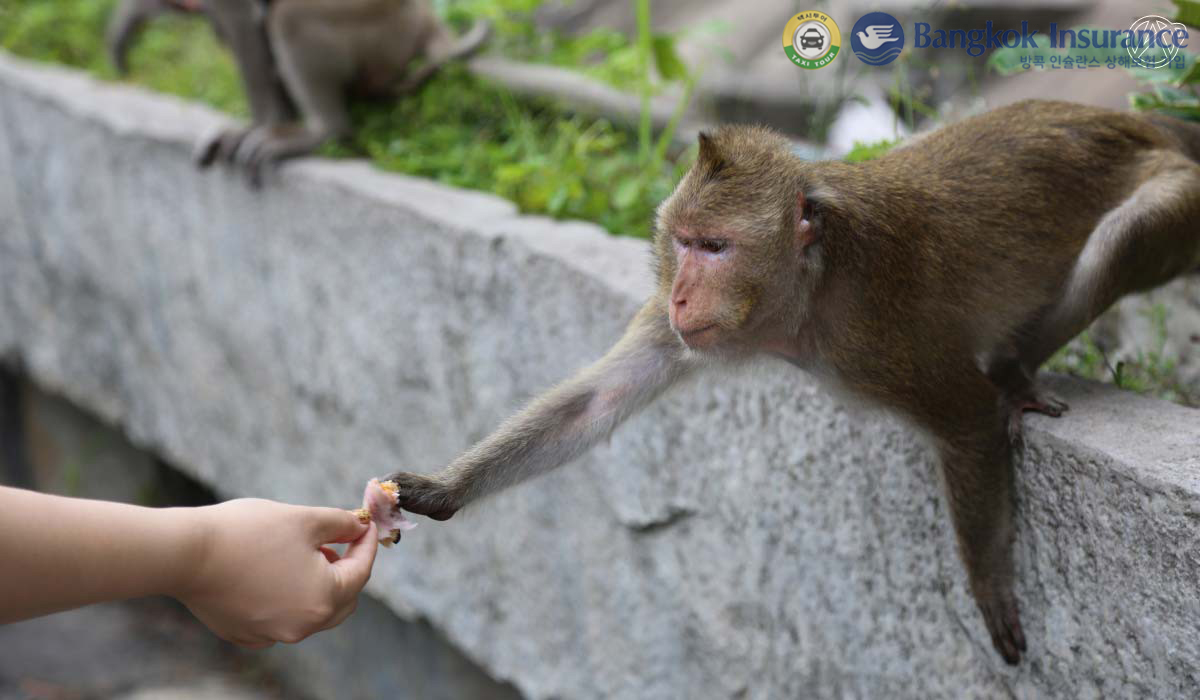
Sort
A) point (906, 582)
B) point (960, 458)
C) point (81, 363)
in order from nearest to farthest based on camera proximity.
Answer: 1. point (960, 458)
2. point (906, 582)
3. point (81, 363)

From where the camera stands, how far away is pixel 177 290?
18.0 feet

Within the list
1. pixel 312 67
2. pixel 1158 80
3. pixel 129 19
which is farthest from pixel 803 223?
pixel 129 19

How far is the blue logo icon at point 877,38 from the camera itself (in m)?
3.62

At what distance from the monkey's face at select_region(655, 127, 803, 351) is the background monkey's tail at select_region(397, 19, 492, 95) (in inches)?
137

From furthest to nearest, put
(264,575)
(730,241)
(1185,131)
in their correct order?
(1185,131), (730,241), (264,575)

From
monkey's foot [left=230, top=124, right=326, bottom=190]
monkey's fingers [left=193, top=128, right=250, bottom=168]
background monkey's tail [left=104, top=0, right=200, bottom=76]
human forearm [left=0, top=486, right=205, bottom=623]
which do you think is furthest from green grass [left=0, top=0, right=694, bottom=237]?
human forearm [left=0, top=486, right=205, bottom=623]

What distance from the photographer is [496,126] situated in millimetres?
4957

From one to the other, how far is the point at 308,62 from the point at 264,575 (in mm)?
3612

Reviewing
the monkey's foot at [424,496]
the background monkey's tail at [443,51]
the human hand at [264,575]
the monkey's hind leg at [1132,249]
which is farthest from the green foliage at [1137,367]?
the background monkey's tail at [443,51]

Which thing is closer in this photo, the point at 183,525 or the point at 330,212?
the point at 183,525

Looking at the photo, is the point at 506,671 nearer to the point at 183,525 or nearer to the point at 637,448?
the point at 637,448

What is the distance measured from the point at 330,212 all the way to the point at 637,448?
166 centimetres

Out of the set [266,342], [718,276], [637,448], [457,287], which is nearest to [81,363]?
[266,342]

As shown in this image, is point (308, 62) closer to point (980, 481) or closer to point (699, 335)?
point (699, 335)
